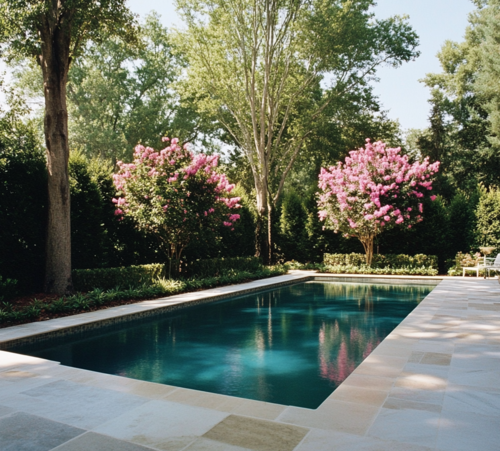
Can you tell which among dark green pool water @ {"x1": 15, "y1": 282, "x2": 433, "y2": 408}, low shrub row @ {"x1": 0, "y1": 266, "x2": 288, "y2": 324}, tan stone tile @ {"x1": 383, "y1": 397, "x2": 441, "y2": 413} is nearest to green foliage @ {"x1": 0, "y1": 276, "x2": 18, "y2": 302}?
low shrub row @ {"x1": 0, "y1": 266, "x2": 288, "y2": 324}

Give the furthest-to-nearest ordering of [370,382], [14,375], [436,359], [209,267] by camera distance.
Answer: [209,267] < [436,359] < [14,375] < [370,382]

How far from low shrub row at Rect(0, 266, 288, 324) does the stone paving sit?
2.38 metres

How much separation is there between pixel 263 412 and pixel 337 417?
0.60 meters

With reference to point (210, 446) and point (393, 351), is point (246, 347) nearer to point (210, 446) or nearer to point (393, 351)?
point (393, 351)

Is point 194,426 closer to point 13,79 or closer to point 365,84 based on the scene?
point 365,84

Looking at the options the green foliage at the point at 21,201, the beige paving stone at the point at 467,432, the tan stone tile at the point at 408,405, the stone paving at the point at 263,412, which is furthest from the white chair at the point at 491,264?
the green foliage at the point at 21,201

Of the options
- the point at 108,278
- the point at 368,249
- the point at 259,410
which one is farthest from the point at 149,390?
the point at 368,249

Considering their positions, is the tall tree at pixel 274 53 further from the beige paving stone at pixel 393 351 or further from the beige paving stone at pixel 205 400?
the beige paving stone at pixel 205 400

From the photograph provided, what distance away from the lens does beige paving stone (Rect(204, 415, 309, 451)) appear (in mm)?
2969

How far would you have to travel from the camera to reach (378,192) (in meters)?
15.7

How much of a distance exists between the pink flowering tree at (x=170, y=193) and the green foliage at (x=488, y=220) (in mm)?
10676

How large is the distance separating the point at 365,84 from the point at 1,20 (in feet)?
51.6

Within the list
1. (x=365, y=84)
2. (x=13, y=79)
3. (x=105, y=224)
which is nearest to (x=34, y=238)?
(x=105, y=224)

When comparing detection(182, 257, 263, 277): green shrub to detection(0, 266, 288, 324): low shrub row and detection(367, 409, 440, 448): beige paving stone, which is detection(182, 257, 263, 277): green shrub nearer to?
detection(0, 266, 288, 324): low shrub row
